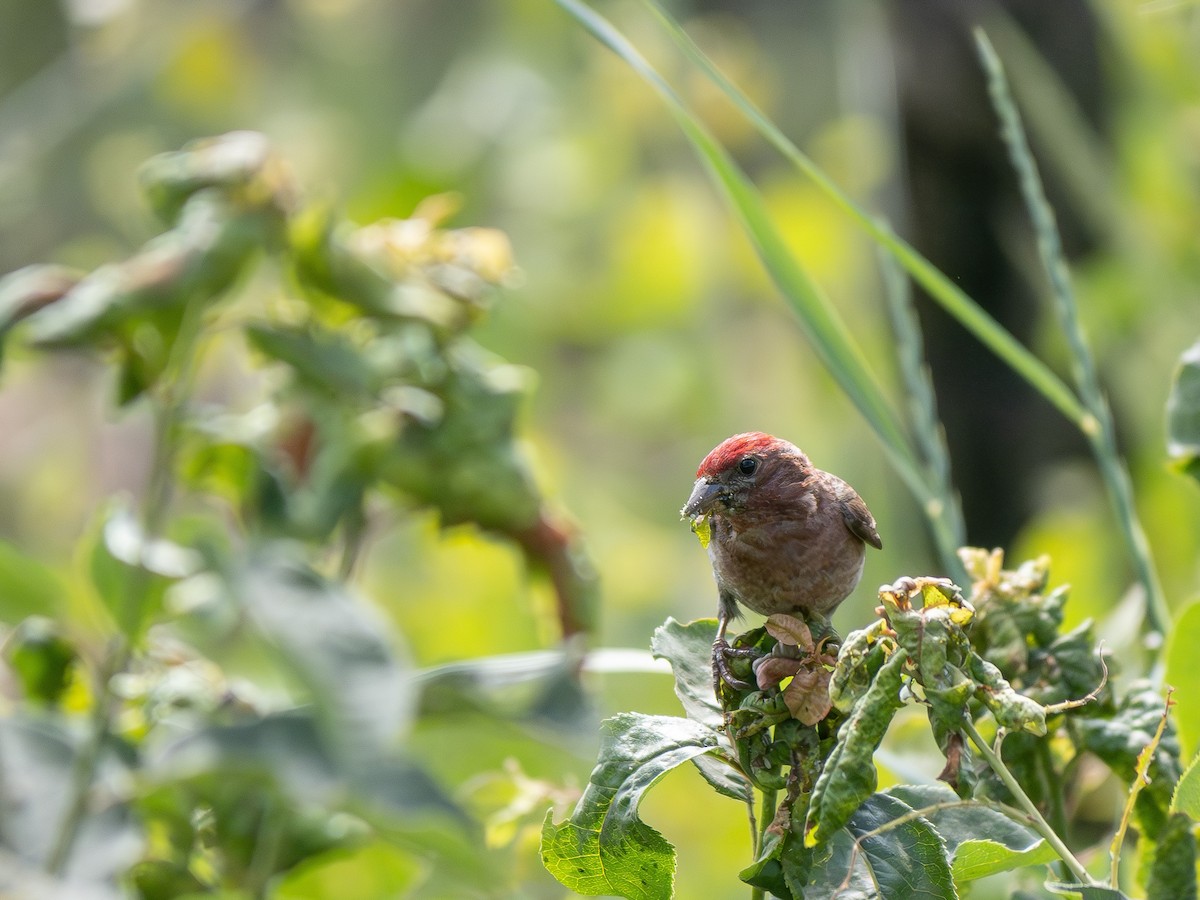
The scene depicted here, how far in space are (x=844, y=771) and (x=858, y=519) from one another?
0.34 metres

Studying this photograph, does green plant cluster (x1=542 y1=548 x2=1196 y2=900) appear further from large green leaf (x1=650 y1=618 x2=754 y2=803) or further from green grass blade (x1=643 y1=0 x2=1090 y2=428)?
green grass blade (x1=643 y1=0 x2=1090 y2=428)

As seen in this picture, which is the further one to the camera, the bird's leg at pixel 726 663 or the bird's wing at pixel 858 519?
the bird's wing at pixel 858 519

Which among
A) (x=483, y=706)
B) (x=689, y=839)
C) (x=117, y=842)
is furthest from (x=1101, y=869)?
(x=689, y=839)

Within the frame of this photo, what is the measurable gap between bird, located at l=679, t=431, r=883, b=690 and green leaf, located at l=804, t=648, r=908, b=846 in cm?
21

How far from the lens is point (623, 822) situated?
2.67ft

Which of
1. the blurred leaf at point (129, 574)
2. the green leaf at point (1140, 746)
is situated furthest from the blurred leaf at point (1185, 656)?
the blurred leaf at point (129, 574)

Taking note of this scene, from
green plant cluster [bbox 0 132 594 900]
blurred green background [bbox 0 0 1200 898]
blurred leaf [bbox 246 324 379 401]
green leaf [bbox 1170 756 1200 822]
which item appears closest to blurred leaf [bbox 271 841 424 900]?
green plant cluster [bbox 0 132 594 900]

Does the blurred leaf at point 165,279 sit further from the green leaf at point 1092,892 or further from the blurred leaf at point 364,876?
the green leaf at point 1092,892

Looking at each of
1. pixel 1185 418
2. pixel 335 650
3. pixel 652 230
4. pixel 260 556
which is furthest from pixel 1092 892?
pixel 652 230

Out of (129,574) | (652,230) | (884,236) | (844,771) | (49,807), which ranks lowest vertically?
(49,807)

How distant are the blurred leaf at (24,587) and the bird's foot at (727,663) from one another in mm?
900

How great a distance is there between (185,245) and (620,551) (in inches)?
110

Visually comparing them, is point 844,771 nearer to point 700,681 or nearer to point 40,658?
point 700,681

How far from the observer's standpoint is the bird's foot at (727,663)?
84 centimetres
